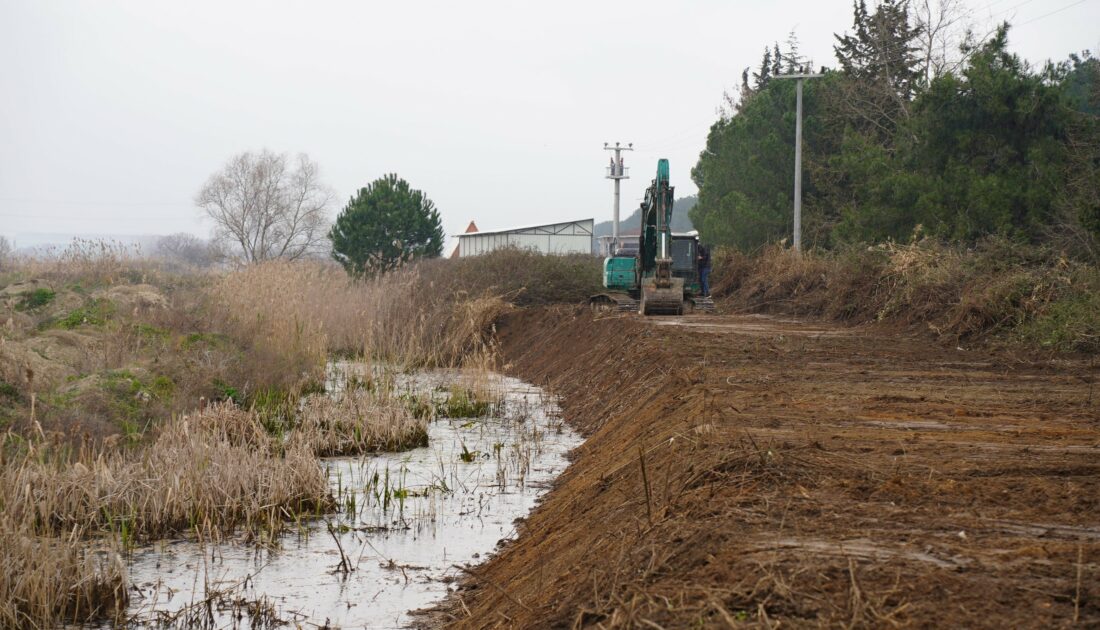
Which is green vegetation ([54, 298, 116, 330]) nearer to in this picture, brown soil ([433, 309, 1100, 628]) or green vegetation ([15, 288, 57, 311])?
green vegetation ([15, 288, 57, 311])

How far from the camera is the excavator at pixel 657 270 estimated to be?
68.9 ft

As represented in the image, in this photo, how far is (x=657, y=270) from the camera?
69.2 feet

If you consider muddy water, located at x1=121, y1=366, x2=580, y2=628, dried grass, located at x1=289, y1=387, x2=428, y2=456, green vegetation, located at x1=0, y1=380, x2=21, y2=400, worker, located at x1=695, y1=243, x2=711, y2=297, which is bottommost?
muddy water, located at x1=121, y1=366, x2=580, y2=628

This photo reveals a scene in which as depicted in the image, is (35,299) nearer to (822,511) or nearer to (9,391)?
(9,391)

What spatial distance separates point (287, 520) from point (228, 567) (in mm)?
1354

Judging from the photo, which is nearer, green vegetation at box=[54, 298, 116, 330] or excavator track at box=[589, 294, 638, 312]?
green vegetation at box=[54, 298, 116, 330]

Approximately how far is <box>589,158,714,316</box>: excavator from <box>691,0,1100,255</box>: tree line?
3768mm

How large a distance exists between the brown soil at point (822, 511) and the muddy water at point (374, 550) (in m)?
0.36

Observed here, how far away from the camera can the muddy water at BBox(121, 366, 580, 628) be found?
20.5 ft

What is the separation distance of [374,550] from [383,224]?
41.4m

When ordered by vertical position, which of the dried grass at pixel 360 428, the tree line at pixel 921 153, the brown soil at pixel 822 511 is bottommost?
the dried grass at pixel 360 428

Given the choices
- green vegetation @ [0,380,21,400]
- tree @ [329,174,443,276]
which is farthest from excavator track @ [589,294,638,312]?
tree @ [329,174,443,276]

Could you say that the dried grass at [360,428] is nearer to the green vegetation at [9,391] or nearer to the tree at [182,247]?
the green vegetation at [9,391]

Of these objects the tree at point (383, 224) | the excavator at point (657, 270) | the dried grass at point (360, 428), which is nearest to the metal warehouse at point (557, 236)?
the tree at point (383, 224)
